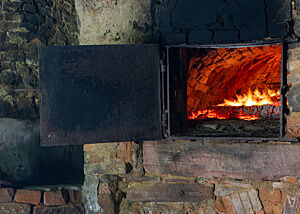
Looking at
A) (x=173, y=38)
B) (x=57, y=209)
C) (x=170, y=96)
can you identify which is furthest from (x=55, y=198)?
(x=173, y=38)

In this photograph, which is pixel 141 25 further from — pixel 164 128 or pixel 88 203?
pixel 88 203

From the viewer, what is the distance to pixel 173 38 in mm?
2588

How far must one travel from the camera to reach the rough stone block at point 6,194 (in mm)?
3699

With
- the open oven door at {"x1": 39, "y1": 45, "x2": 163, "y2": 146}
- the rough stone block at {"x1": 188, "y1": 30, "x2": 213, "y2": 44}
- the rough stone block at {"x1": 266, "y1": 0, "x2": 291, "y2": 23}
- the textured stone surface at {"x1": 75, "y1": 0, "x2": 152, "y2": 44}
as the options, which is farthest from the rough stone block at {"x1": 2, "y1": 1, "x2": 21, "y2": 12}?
the rough stone block at {"x1": 266, "y1": 0, "x2": 291, "y2": 23}

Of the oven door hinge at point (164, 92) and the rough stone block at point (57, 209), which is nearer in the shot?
the oven door hinge at point (164, 92)

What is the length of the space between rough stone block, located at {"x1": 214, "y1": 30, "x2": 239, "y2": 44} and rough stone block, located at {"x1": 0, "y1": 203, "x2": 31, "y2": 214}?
3011 mm

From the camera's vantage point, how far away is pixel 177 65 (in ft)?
9.20

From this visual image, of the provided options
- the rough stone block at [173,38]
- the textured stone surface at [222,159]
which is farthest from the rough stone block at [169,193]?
the rough stone block at [173,38]

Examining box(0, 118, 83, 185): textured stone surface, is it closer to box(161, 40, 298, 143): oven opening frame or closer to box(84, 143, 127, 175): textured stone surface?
box(84, 143, 127, 175): textured stone surface

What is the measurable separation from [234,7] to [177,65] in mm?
716

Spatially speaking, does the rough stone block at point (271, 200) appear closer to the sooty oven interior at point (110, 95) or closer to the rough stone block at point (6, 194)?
the sooty oven interior at point (110, 95)

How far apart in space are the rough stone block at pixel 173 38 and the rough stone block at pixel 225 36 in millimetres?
282

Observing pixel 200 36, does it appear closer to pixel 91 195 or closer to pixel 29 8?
pixel 91 195

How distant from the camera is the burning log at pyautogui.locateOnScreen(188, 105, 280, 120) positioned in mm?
3607
